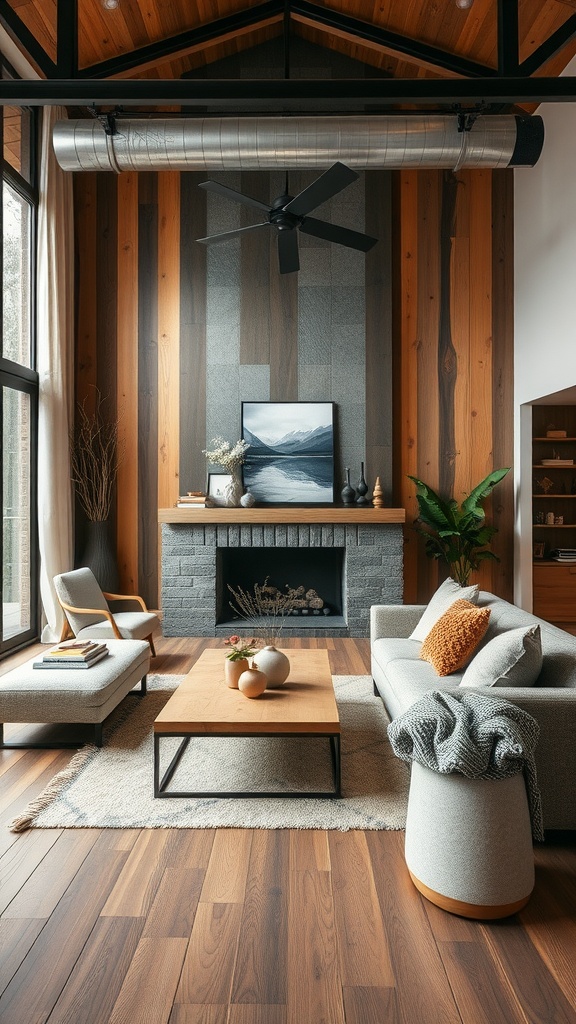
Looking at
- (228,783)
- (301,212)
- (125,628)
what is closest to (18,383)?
(125,628)

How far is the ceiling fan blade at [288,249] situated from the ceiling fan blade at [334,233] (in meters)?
0.09

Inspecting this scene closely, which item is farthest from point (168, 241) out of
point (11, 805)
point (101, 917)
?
point (101, 917)

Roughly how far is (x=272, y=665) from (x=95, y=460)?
3767mm

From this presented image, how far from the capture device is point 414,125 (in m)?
4.94

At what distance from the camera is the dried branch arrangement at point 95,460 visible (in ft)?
20.9

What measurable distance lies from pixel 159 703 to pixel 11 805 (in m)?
1.35

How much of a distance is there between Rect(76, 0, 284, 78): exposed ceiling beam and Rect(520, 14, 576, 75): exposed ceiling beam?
168 inches

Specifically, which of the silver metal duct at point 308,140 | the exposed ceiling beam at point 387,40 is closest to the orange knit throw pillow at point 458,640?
the silver metal duct at point 308,140

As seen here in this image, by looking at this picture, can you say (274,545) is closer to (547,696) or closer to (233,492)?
(233,492)

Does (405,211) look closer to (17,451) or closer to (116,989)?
(17,451)

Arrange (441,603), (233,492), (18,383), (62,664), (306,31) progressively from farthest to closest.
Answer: (306,31)
(233,492)
(18,383)
(441,603)
(62,664)

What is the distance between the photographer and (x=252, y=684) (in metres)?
3.06

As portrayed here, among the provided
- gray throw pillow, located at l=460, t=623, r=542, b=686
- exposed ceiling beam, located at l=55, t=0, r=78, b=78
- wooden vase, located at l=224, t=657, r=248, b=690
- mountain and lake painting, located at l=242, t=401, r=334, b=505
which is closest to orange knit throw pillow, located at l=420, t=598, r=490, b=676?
gray throw pillow, located at l=460, t=623, r=542, b=686

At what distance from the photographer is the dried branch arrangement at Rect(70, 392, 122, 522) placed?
6363 mm
